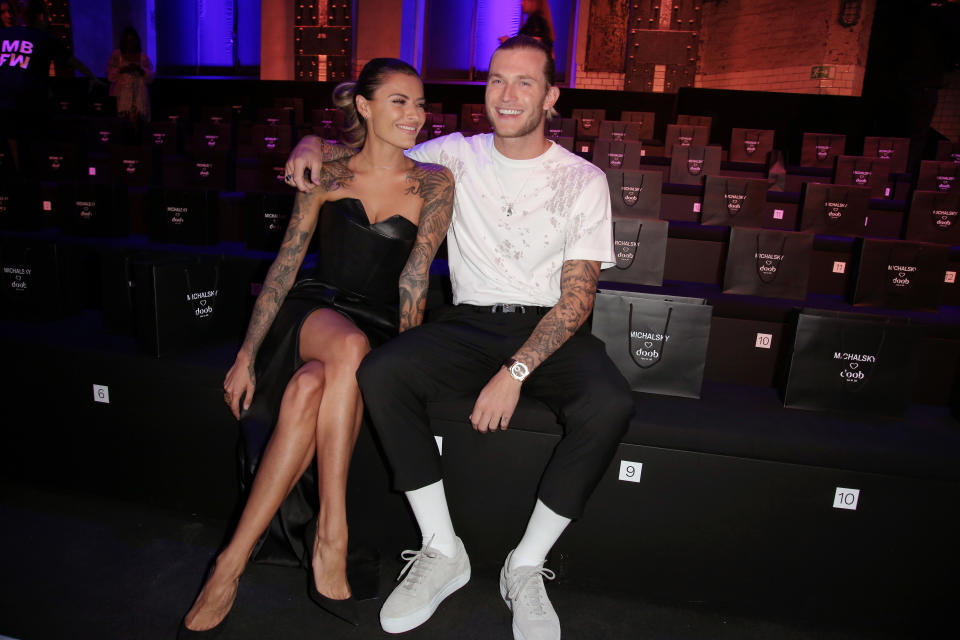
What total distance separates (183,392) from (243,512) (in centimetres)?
52

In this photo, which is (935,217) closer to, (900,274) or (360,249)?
(900,274)

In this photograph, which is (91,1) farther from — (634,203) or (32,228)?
(634,203)

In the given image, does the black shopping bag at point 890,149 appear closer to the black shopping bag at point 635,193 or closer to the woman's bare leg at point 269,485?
the black shopping bag at point 635,193

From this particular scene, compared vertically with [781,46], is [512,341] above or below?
below

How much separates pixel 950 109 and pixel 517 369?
10.3m

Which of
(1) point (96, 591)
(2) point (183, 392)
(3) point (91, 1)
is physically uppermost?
(3) point (91, 1)

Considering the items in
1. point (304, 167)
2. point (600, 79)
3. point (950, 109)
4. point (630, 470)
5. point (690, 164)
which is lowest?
→ point (630, 470)

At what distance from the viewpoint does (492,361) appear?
1684 mm

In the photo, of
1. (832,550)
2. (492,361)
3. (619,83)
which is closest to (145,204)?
(492,361)

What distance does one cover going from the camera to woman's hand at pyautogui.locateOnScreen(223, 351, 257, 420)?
5.42 feet

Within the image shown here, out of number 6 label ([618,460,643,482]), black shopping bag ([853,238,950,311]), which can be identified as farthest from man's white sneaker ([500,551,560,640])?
black shopping bag ([853,238,950,311])

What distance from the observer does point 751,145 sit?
5.79 meters

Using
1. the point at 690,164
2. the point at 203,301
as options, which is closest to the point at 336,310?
the point at 203,301

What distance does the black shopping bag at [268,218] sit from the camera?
112 inches
